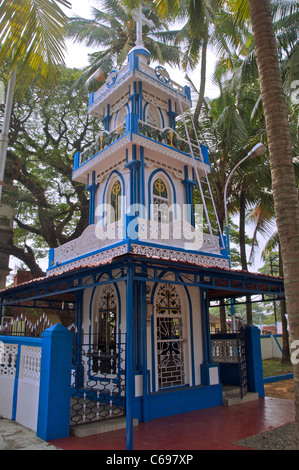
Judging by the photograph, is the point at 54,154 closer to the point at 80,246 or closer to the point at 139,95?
the point at 139,95

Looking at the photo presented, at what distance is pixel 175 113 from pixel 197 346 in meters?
8.40

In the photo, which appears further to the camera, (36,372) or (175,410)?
(175,410)

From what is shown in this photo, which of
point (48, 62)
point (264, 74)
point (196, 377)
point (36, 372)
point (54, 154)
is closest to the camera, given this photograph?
point (264, 74)

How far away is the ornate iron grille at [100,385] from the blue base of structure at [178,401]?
0.56 m

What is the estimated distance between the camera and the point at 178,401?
29.6ft

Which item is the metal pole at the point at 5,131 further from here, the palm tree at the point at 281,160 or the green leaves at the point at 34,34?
the palm tree at the point at 281,160

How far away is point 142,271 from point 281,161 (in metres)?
3.48

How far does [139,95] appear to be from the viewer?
1222 cm

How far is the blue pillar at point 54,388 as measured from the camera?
6648mm

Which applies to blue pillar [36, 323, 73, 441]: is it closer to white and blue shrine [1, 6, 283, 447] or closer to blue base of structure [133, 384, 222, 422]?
white and blue shrine [1, 6, 283, 447]

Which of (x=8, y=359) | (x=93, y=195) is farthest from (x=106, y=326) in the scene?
(x=93, y=195)

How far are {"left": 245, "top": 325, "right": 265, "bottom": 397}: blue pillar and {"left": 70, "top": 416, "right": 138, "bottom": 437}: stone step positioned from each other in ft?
16.1
